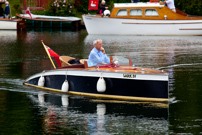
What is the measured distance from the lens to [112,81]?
11.4 m

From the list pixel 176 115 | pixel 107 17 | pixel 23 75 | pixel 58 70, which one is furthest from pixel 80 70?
pixel 107 17

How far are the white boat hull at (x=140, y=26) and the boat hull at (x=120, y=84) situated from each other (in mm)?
25284

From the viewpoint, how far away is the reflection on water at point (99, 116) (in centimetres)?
899

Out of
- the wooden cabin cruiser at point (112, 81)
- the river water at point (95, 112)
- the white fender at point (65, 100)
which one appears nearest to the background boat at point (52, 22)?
the river water at point (95, 112)

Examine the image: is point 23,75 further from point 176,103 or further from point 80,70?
point 176,103

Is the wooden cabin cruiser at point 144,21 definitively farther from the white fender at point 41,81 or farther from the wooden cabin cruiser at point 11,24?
the white fender at point 41,81

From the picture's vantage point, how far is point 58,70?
12.4 meters

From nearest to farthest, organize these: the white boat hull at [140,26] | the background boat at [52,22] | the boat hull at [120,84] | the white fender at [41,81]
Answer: the boat hull at [120,84], the white fender at [41,81], the white boat hull at [140,26], the background boat at [52,22]

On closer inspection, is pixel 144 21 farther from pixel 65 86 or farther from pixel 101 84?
pixel 101 84

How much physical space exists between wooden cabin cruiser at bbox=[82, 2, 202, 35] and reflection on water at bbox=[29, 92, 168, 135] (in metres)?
24.9

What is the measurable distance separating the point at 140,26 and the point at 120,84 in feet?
86.8

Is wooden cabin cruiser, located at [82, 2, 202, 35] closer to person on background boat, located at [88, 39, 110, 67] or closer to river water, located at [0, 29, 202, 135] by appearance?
river water, located at [0, 29, 202, 135]

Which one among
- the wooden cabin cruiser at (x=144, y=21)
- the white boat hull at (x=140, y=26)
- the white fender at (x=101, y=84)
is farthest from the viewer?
the white boat hull at (x=140, y=26)

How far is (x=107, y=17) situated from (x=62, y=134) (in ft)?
96.0
